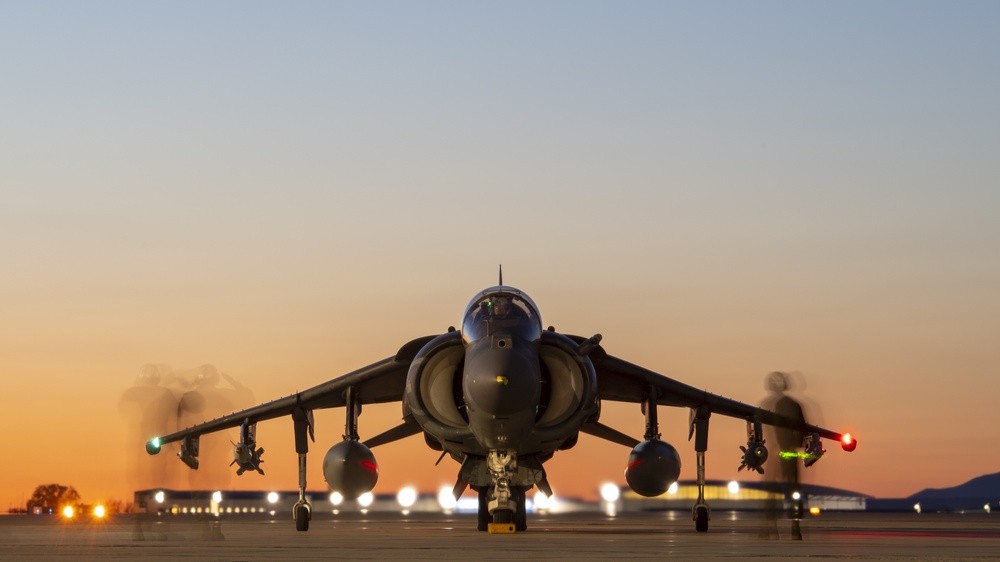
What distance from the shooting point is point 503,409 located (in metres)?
21.8

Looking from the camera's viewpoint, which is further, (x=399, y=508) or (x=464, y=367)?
(x=399, y=508)

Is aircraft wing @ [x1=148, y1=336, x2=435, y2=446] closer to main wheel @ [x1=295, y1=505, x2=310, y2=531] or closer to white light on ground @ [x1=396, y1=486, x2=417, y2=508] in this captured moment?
main wheel @ [x1=295, y1=505, x2=310, y2=531]

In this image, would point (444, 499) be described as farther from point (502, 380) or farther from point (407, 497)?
point (502, 380)

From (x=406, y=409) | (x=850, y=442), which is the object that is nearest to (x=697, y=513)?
(x=850, y=442)

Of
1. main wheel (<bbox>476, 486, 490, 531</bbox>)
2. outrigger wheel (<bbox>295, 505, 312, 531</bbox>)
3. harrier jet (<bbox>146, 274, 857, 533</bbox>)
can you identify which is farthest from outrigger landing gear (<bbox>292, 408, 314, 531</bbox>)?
main wheel (<bbox>476, 486, 490, 531</bbox>)

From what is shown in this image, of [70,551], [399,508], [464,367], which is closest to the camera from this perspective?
[70,551]

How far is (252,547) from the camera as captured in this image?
17.5 meters

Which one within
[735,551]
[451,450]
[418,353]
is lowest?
[735,551]

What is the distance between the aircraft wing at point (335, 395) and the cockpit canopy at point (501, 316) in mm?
3501

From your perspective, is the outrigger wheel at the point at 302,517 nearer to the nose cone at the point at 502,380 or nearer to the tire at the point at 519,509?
the tire at the point at 519,509

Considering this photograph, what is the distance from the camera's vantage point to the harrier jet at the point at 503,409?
72.9 ft

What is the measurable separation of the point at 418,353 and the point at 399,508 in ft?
114

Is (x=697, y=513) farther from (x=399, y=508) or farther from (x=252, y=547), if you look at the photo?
(x=399, y=508)

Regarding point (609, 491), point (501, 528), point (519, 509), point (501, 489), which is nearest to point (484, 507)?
point (519, 509)
